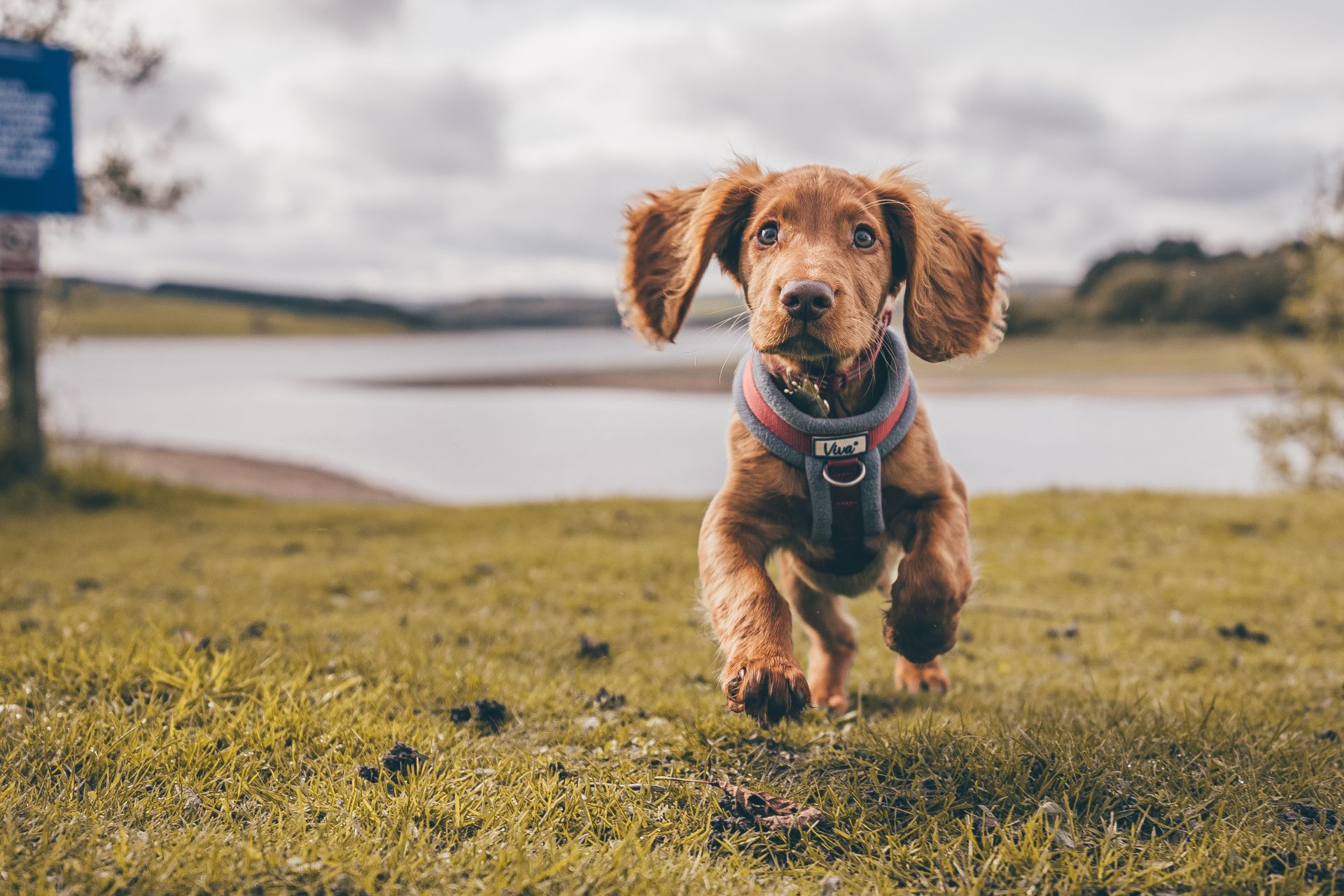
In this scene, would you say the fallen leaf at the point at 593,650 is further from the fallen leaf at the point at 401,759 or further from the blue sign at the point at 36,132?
the blue sign at the point at 36,132

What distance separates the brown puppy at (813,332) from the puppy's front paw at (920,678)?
117 cm

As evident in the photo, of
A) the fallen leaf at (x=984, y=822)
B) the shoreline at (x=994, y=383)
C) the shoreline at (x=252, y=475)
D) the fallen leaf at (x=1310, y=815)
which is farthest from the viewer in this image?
the shoreline at (x=994, y=383)

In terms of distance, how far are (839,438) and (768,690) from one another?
102 cm

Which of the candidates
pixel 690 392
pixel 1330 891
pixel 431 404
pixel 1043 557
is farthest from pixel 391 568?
pixel 431 404

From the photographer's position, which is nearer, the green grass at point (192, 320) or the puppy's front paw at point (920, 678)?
the puppy's front paw at point (920, 678)

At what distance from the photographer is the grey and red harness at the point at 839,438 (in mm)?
3506

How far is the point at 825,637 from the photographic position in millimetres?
4715

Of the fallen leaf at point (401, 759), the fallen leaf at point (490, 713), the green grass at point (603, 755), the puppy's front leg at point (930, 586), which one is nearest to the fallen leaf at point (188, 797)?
the green grass at point (603, 755)

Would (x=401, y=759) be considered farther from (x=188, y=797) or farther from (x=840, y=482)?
(x=840, y=482)

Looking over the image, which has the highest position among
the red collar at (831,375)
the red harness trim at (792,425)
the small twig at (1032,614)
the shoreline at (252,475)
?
the red collar at (831,375)

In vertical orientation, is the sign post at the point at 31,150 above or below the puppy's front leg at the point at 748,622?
above

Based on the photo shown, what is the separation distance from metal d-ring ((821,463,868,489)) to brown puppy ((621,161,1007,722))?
0.11 meters

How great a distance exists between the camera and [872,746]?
375 centimetres

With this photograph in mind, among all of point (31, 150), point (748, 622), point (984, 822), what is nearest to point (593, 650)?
point (748, 622)
